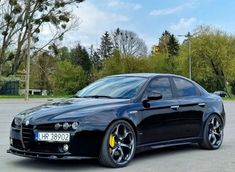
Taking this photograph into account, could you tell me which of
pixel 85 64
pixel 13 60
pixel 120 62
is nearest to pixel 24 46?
pixel 13 60

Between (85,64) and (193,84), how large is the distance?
95.4 m

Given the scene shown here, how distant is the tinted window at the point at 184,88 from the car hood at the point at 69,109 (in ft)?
5.12

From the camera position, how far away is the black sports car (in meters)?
7.12

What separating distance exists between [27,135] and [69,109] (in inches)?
27.4

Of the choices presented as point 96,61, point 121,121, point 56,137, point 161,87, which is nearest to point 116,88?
point 161,87

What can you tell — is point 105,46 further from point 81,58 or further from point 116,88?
point 116,88

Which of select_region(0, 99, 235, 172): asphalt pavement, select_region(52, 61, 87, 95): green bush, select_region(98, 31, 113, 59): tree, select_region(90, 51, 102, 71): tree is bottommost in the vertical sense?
select_region(0, 99, 235, 172): asphalt pavement

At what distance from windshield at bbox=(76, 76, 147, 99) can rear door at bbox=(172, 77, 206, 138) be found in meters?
0.85

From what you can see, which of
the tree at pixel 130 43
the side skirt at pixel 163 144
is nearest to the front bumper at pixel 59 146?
the side skirt at pixel 163 144

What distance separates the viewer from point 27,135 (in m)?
7.23

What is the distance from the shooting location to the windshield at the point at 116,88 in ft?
27.3

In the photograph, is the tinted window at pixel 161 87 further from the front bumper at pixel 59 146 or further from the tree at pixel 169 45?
the tree at pixel 169 45

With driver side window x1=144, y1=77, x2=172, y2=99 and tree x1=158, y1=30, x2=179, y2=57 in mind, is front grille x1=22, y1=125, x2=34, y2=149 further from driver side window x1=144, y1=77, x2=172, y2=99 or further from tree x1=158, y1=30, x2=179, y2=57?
tree x1=158, y1=30, x2=179, y2=57

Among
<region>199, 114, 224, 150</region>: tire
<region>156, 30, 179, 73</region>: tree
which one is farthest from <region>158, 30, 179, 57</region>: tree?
<region>199, 114, 224, 150</region>: tire
